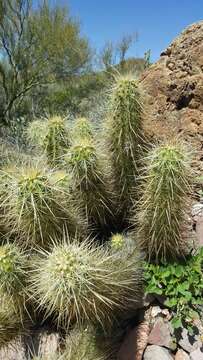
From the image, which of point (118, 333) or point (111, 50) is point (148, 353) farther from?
point (111, 50)

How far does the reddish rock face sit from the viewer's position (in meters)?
3.52

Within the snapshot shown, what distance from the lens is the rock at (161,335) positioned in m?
2.42

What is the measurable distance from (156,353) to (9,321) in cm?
89

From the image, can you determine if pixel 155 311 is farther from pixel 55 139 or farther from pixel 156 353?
pixel 55 139

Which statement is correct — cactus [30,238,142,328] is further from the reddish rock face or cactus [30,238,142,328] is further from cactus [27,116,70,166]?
the reddish rock face

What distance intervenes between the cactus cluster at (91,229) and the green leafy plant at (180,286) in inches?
3.0

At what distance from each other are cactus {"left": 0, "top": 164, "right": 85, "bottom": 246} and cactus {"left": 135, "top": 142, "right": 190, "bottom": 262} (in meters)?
0.47

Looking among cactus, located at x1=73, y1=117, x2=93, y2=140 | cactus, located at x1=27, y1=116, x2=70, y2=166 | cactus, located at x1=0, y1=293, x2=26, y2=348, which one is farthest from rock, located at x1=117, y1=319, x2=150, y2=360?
cactus, located at x1=73, y1=117, x2=93, y2=140

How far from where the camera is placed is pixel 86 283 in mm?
2143

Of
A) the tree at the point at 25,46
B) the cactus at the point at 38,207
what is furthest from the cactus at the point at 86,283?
the tree at the point at 25,46

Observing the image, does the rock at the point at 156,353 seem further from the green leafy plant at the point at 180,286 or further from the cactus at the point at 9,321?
the cactus at the point at 9,321

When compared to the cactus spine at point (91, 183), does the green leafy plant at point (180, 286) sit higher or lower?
lower

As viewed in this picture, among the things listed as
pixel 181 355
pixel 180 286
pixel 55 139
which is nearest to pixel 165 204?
pixel 180 286

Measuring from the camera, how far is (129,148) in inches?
116
